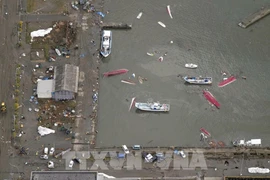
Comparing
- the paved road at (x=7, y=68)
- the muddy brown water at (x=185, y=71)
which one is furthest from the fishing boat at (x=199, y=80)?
the paved road at (x=7, y=68)

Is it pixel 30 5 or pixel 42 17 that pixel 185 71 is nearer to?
pixel 42 17

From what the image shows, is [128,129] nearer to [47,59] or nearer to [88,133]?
[88,133]

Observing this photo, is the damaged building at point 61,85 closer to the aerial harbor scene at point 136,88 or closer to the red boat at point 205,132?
the aerial harbor scene at point 136,88

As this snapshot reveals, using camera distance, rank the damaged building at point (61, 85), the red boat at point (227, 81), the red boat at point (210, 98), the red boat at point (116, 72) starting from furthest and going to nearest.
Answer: the red boat at point (116, 72) < the red boat at point (227, 81) < the damaged building at point (61, 85) < the red boat at point (210, 98)

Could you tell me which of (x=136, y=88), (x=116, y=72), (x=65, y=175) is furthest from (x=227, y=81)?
(x=65, y=175)

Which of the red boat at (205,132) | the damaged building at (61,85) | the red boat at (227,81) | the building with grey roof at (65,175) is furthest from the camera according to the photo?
the red boat at (227,81)

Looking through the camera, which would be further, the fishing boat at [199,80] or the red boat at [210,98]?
the fishing boat at [199,80]

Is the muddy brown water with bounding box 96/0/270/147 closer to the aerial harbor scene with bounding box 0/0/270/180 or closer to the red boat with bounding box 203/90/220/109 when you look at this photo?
the aerial harbor scene with bounding box 0/0/270/180
